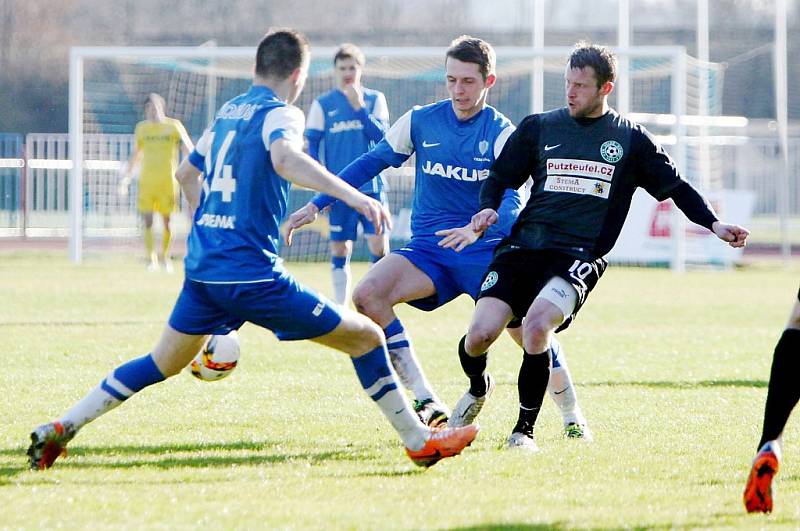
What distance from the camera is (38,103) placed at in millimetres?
41500

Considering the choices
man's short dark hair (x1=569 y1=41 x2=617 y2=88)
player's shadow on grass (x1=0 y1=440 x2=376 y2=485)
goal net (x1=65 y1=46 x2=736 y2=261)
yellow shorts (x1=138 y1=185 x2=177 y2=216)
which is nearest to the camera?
player's shadow on grass (x1=0 y1=440 x2=376 y2=485)

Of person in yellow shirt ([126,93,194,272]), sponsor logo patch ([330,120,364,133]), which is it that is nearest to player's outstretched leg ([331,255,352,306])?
sponsor logo patch ([330,120,364,133])

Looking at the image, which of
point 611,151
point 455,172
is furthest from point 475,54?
point 611,151

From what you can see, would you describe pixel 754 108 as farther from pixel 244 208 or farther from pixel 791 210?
pixel 244 208

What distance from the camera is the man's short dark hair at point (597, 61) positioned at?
20.1 feet

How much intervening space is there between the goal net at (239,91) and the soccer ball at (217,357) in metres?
14.9

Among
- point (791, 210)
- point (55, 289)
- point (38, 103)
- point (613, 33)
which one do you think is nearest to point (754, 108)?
point (613, 33)

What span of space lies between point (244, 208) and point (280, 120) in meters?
0.38

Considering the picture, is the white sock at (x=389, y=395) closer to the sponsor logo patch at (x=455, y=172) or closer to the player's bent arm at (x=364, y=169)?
the player's bent arm at (x=364, y=169)

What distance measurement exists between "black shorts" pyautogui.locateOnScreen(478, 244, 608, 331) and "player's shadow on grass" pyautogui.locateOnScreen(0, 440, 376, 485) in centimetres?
98

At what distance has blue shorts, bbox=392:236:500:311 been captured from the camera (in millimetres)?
6793

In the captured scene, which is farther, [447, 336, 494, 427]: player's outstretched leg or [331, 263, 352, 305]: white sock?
[331, 263, 352, 305]: white sock

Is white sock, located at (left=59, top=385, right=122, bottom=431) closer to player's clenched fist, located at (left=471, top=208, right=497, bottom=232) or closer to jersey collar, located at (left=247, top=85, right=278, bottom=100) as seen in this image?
jersey collar, located at (left=247, top=85, right=278, bottom=100)

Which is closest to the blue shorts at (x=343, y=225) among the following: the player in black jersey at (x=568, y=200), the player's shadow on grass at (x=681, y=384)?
the player's shadow on grass at (x=681, y=384)
